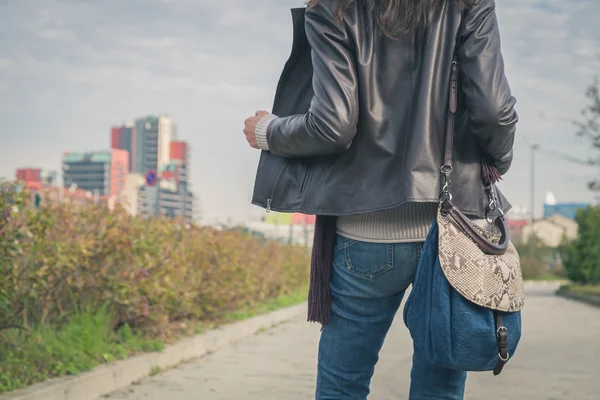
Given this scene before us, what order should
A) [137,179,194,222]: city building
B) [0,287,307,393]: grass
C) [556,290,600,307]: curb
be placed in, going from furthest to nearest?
1. [137,179,194,222]: city building
2. [556,290,600,307]: curb
3. [0,287,307,393]: grass

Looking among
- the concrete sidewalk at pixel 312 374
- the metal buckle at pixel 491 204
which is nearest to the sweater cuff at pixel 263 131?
the metal buckle at pixel 491 204

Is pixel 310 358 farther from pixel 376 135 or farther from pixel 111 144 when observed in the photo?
pixel 111 144

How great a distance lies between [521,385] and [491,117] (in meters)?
4.23

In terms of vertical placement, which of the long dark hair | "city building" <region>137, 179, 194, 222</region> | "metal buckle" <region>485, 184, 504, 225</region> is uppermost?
the long dark hair

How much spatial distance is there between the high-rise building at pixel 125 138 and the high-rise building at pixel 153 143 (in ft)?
14.3

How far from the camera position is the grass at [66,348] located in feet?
16.3

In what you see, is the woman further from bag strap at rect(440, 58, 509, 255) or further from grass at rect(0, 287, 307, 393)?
grass at rect(0, 287, 307, 393)

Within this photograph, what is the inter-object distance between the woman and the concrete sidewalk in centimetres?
326

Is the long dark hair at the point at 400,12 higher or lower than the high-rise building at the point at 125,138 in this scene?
lower

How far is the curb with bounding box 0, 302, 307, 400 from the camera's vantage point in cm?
470

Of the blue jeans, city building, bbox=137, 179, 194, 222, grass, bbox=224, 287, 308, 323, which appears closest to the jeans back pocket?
the blue jeans

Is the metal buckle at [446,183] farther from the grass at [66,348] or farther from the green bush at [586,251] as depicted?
the green bush at [586,251]

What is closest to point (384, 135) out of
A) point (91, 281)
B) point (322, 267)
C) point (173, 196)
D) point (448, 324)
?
point (322, 267)

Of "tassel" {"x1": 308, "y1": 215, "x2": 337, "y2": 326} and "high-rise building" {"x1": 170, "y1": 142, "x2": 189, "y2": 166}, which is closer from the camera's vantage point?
"tassel" {"x1": 308, "y1": 215, "x2": 337, "y2": 326}
